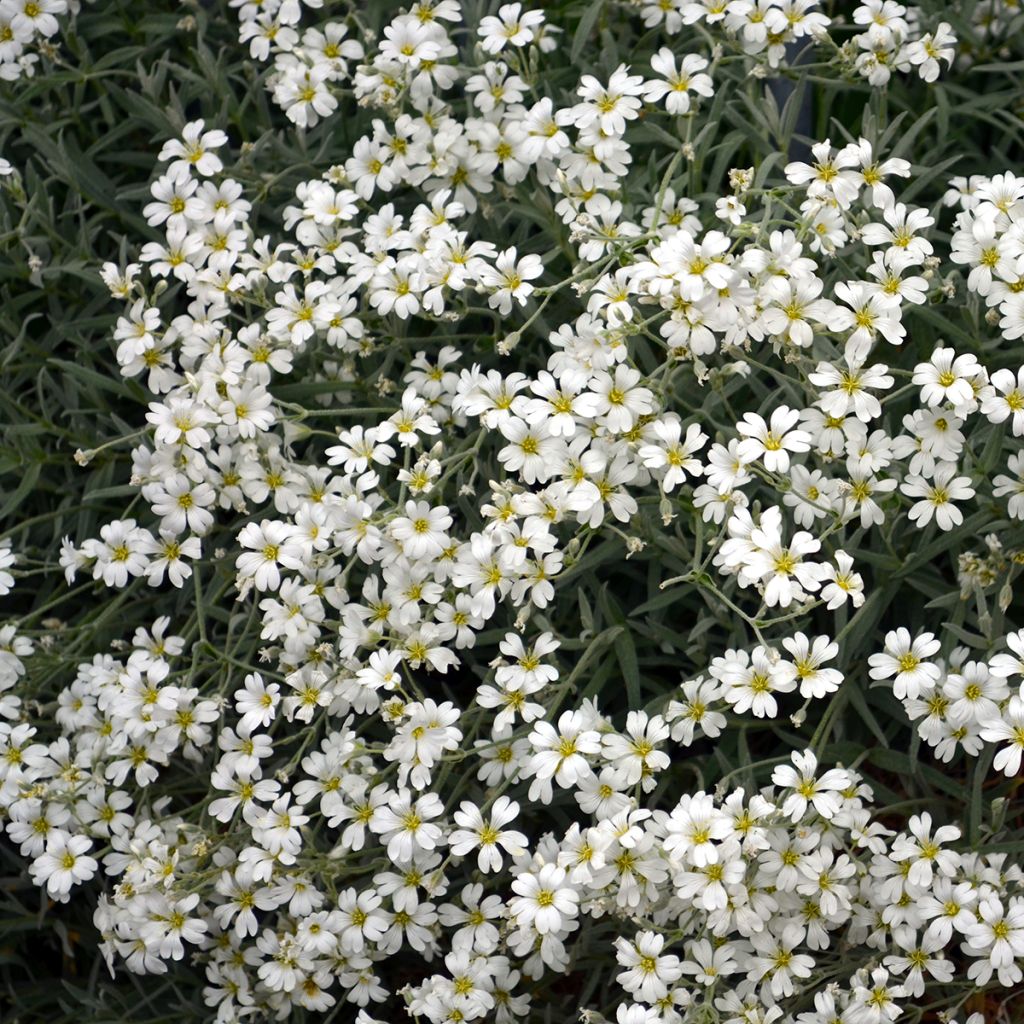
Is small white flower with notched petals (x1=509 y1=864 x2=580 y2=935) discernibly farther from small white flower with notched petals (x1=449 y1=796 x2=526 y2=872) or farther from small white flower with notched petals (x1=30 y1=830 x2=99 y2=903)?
small white flower with notched petals (x1=30 y1=830 x2=99 y2=903)

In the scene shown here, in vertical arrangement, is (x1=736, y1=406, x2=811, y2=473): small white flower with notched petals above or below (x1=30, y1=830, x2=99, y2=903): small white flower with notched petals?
above

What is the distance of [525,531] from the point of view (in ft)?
9.61

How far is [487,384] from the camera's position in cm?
312

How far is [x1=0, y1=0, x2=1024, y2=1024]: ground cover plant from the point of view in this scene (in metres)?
2.89

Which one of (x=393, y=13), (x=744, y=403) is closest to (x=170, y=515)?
(x=744, y=403)

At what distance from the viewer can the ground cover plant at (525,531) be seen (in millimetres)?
2893

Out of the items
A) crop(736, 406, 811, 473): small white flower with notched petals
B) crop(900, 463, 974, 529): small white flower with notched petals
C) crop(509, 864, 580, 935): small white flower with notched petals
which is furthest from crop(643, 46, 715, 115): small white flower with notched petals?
crop(509, 864, 580, 935): small white flower with notched petals

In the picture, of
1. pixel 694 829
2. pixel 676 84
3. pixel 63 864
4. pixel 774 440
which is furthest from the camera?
pixel 676 84

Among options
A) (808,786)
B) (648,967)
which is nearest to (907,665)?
(808,786)

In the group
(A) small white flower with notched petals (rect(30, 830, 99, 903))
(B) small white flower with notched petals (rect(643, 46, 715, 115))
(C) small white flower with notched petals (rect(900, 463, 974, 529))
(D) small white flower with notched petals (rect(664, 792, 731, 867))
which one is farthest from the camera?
(B) small white flower with notched petals (rect(643, 46, 715, 115))

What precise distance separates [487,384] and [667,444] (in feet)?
1.45

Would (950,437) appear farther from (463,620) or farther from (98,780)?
(98,780)

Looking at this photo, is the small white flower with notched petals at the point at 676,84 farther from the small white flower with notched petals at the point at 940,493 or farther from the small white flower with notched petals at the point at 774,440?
the small white flower with notched petals at the point at 940,493

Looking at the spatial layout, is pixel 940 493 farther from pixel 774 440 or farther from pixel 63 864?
pixel 63 864
